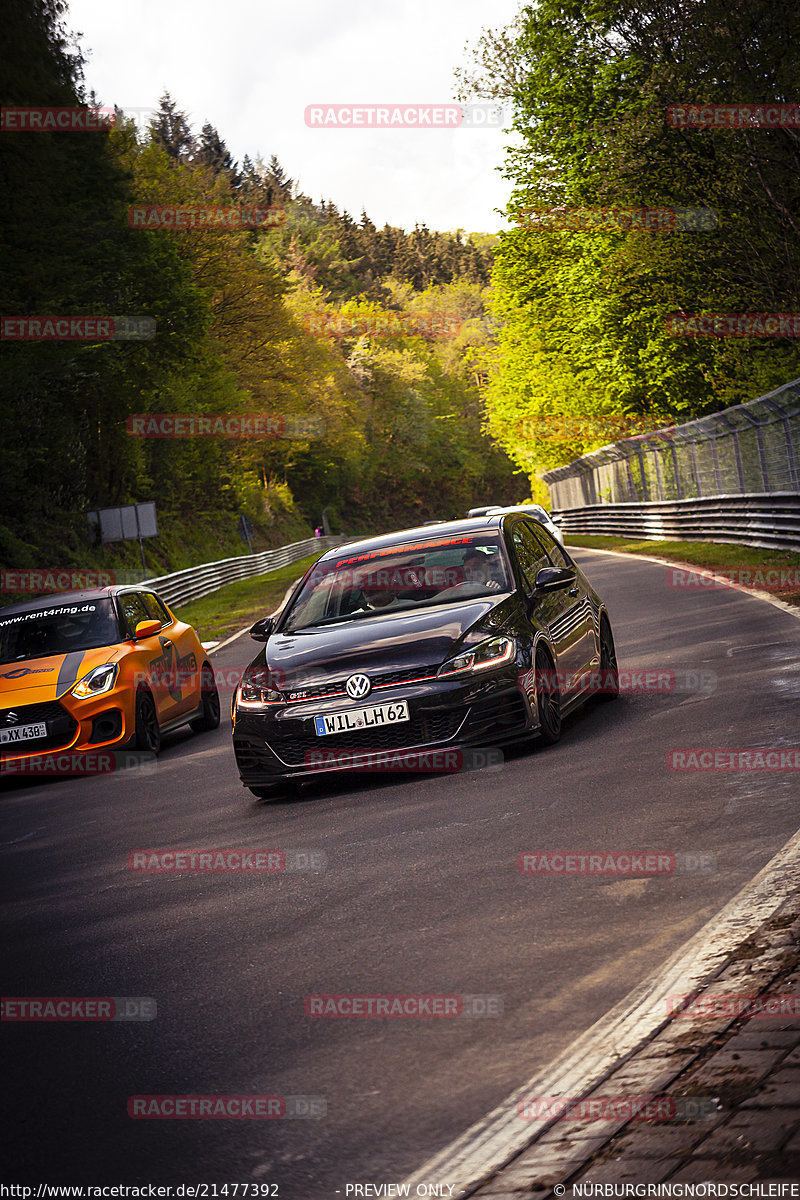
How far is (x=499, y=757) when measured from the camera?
8.64 meters

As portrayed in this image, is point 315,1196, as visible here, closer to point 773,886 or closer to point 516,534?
point 773,886

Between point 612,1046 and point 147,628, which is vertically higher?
point 147,628

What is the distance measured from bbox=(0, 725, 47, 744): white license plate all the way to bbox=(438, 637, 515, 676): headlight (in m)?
4.36

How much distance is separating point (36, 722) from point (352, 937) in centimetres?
651

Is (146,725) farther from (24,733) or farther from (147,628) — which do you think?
(24,733)

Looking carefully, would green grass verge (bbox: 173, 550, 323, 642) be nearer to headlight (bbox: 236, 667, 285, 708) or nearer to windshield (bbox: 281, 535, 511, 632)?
windshield (bbox: 281, 535, 511, 632)

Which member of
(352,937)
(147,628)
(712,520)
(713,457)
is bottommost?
(352,937)

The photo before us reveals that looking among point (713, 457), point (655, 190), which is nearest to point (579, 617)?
point (713, 457)

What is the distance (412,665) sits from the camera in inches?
325

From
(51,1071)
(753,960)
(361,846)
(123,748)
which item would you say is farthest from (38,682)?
(753,960)

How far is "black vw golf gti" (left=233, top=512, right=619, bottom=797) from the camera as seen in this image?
8.20 m

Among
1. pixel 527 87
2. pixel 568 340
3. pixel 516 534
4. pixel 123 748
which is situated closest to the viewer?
pixel 516 534

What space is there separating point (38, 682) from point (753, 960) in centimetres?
827

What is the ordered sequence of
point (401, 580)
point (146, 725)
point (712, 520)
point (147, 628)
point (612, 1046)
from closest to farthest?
1. point (612, 1046)
2. point (401, 580)
3. point (146, 725)
4. point (147, 628)
5. point (712, 520)
